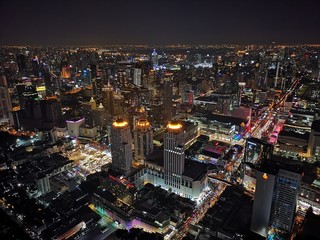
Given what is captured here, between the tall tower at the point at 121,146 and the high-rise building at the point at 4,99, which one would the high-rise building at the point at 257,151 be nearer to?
the tall tower at the point at 121,146

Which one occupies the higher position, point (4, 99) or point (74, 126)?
point (4, 99)

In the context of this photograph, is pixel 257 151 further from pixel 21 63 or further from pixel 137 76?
pixel 21 63

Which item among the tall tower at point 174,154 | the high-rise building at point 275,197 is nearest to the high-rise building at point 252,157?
the high-rise building at point 275,197

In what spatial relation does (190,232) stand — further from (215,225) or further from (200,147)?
(200,147)

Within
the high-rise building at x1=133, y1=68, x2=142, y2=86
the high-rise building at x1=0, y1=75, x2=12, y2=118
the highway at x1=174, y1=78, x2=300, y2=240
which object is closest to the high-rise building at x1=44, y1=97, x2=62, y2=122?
the high-rise building at x1=0, y1=75, x2=12, y2=118

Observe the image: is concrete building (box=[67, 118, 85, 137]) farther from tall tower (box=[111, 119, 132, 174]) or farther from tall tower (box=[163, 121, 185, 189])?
tall tower (box=[163, 121, 185, 189])

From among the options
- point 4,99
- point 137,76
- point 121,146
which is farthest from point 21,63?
point 121,146

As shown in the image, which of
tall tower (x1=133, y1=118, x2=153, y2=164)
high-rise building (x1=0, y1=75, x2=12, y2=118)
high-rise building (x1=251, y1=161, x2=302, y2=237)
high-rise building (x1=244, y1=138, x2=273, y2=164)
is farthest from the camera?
high-rise building (x1=0, y1=75, x2=12, y2=118)
